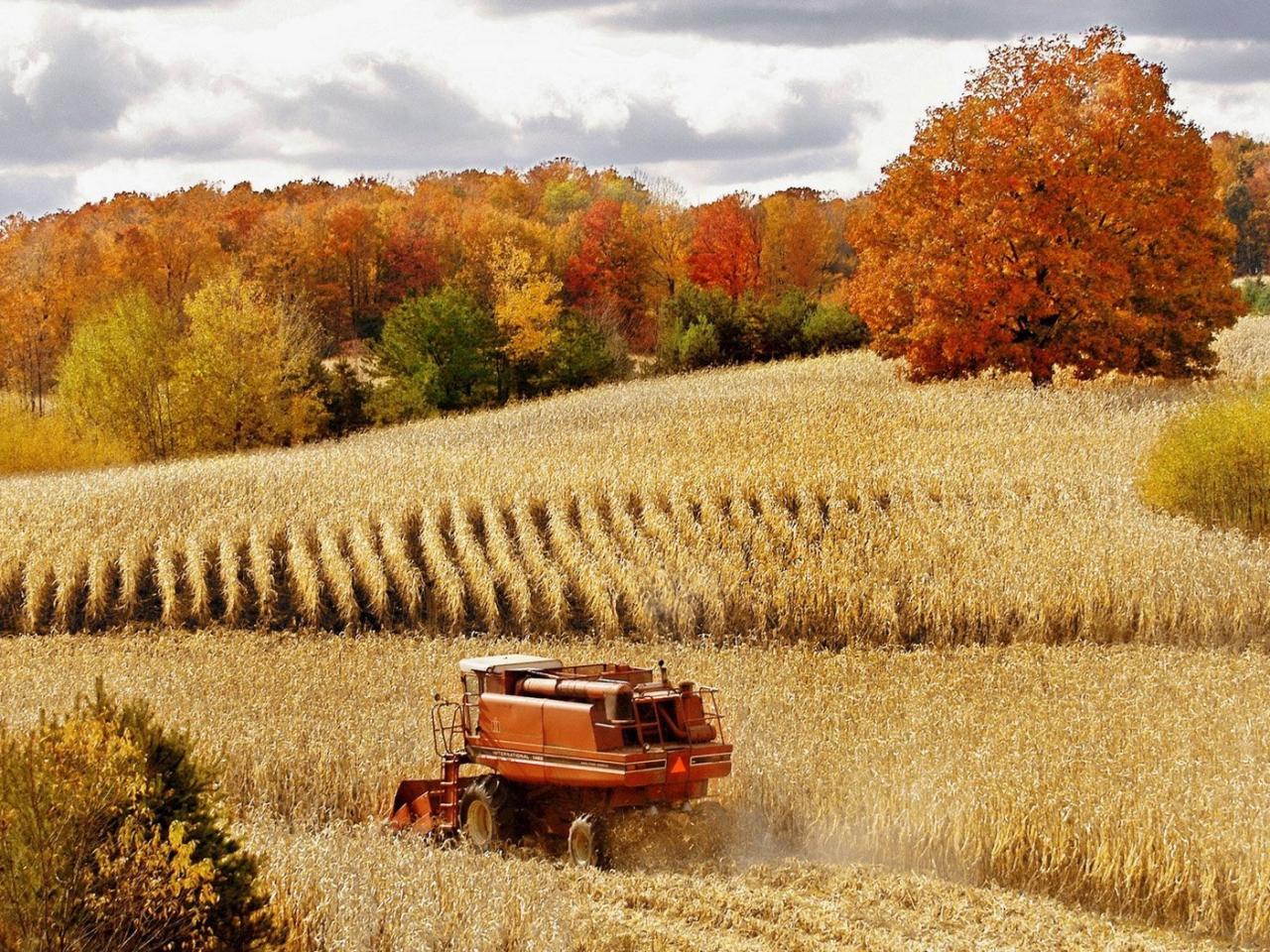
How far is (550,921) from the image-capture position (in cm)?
905

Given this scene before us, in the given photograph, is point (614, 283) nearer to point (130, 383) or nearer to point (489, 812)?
point (130, 383)

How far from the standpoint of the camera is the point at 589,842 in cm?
1178

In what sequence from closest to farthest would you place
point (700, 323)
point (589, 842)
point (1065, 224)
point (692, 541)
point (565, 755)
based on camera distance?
point (589, 842) → point (565, 755) → point (692, 541) → point (1065, 224) → point (700, 323)

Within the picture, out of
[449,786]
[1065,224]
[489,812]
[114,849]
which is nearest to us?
[114,849]

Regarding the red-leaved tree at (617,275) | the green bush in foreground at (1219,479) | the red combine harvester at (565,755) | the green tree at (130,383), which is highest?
the red-leaved tree at (617,275)

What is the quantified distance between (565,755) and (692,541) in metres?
11.3

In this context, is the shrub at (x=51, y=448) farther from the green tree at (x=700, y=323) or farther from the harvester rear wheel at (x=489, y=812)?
the harvester rear wheel at (x=489, y=812)

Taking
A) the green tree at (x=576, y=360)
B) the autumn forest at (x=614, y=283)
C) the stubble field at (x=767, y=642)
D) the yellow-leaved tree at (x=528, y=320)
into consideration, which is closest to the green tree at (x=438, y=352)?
the autumn forest at (x=614, y=283)

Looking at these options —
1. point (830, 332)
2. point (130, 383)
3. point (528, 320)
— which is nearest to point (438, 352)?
point (528, 320)

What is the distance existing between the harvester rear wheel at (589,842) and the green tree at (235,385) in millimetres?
35749

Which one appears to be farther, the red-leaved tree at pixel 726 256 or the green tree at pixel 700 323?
the red-leaved tree at pixel 726 256

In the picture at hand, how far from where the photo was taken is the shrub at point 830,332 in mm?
59031

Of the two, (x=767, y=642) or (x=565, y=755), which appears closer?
(x=565, y=755)

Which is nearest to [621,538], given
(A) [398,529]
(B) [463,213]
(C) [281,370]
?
(A) [398,529]
